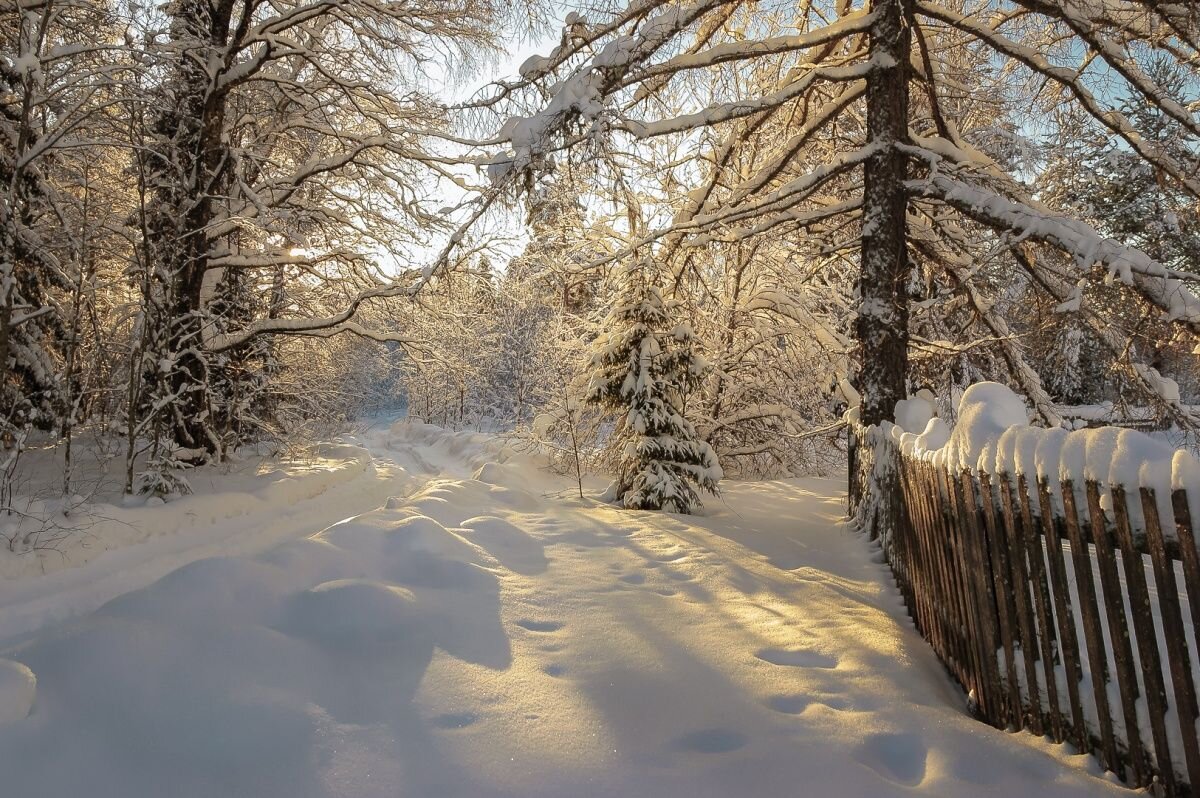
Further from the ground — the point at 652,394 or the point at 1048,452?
the point at 652,394

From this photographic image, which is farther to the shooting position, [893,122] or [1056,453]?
[893,122]

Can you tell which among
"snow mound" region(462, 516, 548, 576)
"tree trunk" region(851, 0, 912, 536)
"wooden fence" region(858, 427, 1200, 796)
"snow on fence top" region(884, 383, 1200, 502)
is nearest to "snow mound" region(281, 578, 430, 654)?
"snow mound" region(462, 516, 548, 576)

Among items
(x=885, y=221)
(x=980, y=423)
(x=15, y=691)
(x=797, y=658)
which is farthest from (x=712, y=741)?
(x=885, y=221)

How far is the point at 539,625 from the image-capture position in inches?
147

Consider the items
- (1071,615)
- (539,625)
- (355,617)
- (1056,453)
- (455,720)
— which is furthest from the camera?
(539,625)

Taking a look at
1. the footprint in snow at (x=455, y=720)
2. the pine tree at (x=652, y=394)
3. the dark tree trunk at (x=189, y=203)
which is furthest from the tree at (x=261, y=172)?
the footprint in snow at (x=455, y=720)

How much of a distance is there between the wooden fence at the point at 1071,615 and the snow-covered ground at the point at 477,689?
7.0 inches

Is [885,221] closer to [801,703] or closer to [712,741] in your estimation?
[801,703]

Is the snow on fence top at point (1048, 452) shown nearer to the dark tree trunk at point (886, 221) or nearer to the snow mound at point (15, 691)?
the dark tree trunk at point (886, 221)

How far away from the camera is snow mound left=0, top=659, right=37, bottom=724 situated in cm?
236

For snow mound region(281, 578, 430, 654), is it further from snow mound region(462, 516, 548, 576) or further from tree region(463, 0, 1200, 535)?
tree region(463, 0, 1200, 535)

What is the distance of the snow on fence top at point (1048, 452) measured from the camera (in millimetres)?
2025

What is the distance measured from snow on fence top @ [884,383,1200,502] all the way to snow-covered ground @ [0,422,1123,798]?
113 cm

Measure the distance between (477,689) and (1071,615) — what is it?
2.52 m
